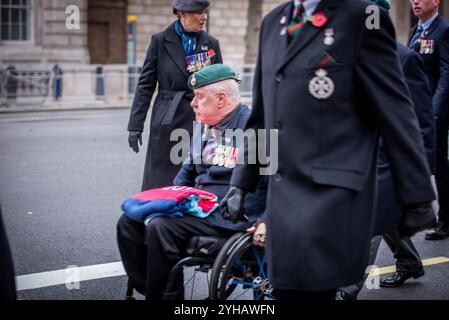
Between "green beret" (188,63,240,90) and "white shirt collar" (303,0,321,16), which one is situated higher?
"white shirt collar" (303,0,321,16)

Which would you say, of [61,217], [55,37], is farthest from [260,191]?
[55,37]

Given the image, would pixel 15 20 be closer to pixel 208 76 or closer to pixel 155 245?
pixel 208 76

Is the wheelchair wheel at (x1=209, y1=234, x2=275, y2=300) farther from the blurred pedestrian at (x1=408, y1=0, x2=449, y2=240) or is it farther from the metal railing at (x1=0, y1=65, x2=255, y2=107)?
the metal railing at (x1=0, y1=65, x2=255, y2=107)

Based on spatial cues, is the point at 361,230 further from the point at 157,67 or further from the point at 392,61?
the point at 157,67

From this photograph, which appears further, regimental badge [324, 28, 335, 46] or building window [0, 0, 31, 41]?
building window [0, 0, 31, 41]

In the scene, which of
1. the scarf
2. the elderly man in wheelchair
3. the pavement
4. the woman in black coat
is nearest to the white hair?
the elderly man in wheelchair

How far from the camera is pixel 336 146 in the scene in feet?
10.6

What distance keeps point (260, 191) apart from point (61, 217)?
4010 millimetres

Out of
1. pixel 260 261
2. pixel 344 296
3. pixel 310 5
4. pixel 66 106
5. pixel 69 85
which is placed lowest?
pixel 66 106

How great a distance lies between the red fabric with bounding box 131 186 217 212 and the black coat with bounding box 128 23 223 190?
1823mm

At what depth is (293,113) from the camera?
3.26 metres

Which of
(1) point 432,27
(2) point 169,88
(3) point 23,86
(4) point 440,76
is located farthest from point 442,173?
(3) point 23,86

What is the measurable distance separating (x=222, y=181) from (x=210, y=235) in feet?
1.45

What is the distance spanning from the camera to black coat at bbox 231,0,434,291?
10.4 feet
